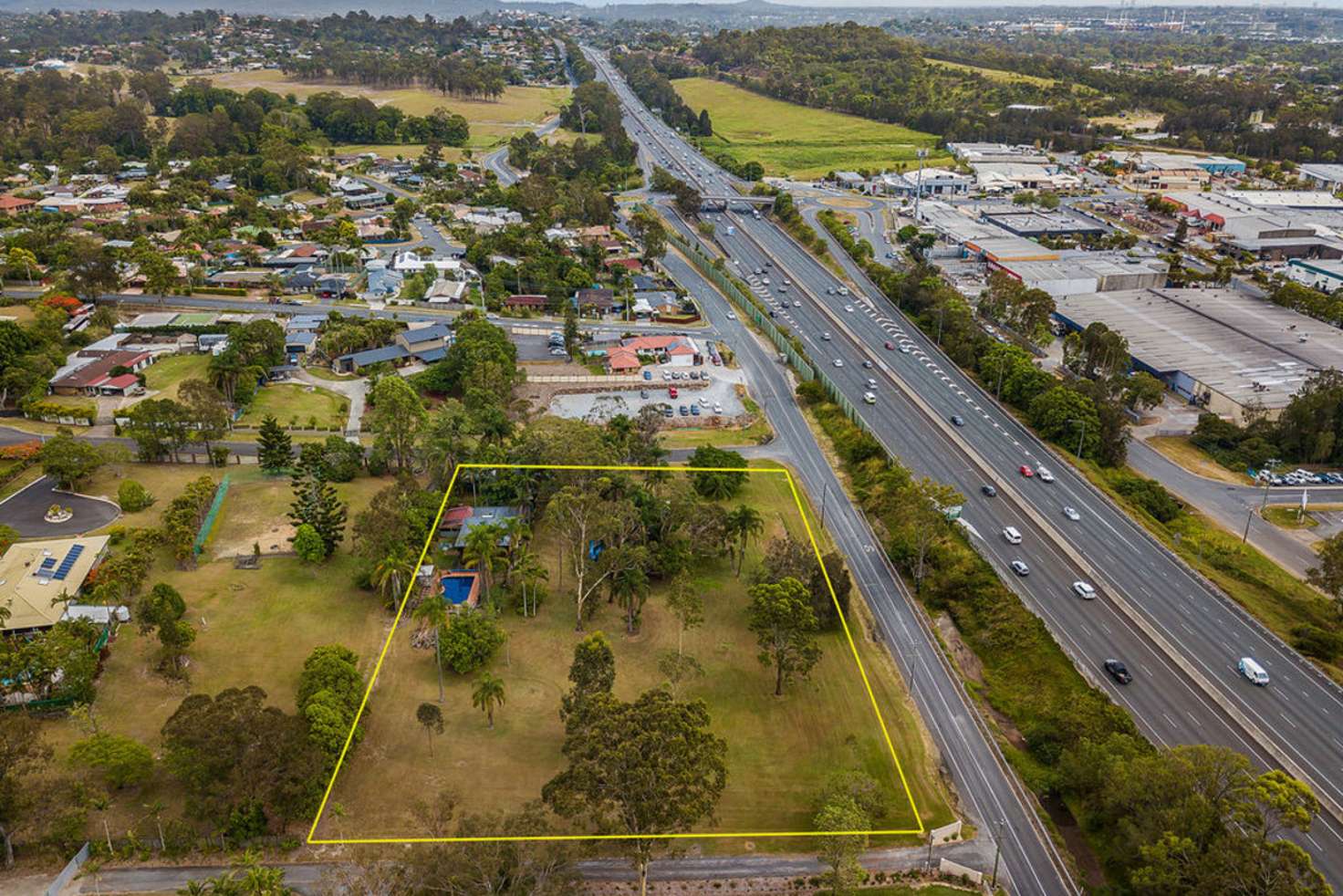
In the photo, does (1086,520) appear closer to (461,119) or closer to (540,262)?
(540,262)

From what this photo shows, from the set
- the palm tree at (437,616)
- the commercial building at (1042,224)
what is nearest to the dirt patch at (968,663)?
the palm tree at (437,616)

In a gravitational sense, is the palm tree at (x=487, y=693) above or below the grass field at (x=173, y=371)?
above

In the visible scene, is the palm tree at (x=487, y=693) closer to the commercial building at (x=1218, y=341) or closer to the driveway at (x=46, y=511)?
the driveway at (x=46, y=511)

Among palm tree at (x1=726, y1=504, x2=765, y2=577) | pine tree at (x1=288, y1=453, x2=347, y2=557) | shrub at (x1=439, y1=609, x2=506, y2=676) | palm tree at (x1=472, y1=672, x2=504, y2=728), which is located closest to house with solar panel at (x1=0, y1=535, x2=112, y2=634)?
pine tree at (x1=288, y1=453, x2=347, y2=557)

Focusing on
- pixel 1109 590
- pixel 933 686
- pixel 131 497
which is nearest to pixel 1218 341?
pixel 1109 590

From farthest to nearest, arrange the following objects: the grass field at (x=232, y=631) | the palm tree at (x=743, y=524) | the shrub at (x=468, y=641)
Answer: the palm tree at (x=743, y=524)
the shrub at (x=468, y=641)
the grass field at (x=232, y=631)

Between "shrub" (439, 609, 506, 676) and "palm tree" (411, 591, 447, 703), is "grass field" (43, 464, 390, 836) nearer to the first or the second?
"palm tree" (411, 591, 447, 703)
